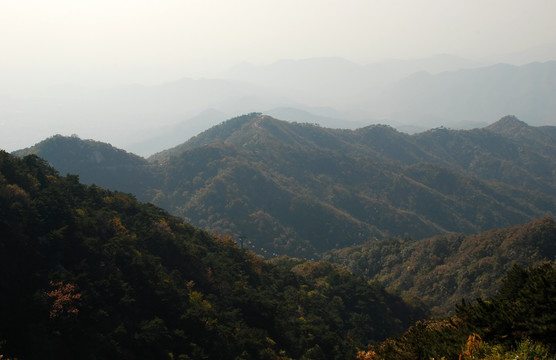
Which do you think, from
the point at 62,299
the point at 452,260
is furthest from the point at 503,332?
the point at 452,260

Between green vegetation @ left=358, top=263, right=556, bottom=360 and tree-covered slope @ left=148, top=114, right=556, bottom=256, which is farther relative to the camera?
tree-covered slope @ left=148, top=114, right=556, bottom=256

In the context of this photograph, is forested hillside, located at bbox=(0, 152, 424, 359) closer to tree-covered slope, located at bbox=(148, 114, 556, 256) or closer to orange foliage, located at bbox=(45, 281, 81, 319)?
orange foliage, located at bbox=(45, 281, 81, 319)

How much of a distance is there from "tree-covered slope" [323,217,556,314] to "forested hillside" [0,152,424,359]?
114 feet

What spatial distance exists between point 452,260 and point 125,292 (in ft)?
276

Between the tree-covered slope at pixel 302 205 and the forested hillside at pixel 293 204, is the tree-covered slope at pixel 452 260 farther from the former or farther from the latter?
the tree-covered slope at pixel 302 205

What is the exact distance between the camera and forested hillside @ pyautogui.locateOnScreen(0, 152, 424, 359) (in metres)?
24.9

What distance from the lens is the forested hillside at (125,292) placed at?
2486cm

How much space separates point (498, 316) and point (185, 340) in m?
23.1

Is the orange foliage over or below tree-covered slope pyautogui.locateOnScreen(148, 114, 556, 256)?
over

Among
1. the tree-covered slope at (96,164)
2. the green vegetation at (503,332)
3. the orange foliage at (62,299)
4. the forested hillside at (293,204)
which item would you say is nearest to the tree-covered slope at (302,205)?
the forested hillside at (293,204)

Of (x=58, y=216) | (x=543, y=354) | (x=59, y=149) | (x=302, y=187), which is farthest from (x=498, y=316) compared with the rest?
(x=302, y=187)

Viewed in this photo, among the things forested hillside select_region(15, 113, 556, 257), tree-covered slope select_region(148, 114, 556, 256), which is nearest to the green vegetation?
forested hillside select_region(15, 113, 556, 257)

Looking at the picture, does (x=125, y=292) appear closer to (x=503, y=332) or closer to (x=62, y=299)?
(x=62, y=299)

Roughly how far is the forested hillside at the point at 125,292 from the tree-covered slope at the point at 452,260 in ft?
114
